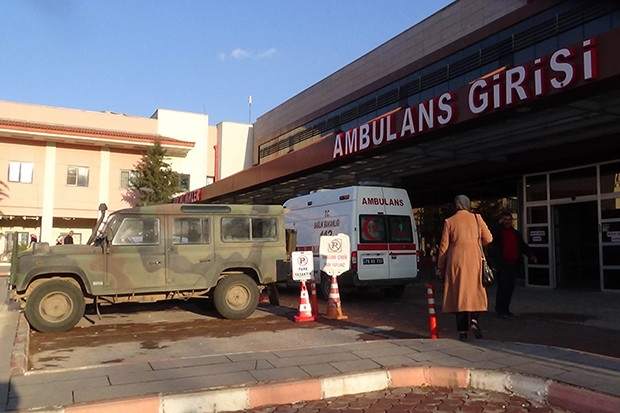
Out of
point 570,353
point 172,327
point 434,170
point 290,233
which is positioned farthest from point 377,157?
point 570,353

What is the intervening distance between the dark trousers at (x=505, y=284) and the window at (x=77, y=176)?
27.7m

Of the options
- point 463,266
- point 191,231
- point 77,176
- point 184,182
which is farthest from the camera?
point 184,182

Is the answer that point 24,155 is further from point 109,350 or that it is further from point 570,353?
point 570,353

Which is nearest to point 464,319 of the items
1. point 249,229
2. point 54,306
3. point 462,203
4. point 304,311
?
point 462,203

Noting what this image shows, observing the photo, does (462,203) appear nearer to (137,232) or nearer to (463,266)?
(463,266)

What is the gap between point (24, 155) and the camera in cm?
3023

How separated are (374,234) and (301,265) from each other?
285 cm

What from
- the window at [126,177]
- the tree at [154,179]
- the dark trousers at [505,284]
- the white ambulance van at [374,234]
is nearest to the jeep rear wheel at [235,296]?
the white ambulance van at [374,234]

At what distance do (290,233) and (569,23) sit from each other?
32.9ft

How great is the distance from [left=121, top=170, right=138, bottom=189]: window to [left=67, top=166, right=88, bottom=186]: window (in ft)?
7.02

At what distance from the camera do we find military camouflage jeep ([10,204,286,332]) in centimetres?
856

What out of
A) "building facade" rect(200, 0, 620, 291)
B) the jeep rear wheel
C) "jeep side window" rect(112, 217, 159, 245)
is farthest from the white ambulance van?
"jeep side window" rect(112, 217, 159, 245)

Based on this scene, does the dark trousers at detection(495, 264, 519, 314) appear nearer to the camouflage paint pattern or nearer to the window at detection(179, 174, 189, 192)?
the camouflage paint pattern

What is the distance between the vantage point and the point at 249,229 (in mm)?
10250
